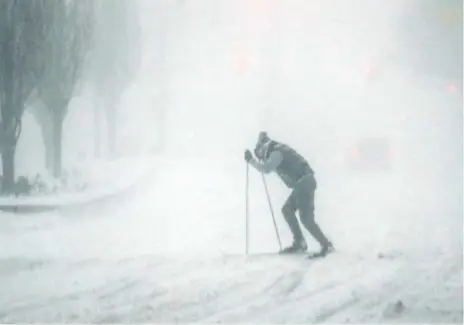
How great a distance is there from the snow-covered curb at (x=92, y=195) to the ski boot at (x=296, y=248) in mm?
620

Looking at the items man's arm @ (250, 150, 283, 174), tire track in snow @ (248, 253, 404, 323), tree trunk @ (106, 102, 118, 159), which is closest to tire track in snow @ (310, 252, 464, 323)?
tire track in snow @ (248, 253, 404, 323)

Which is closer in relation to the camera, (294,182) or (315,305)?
(315,305)

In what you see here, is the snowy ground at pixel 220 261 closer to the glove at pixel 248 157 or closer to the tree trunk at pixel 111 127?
the glove at pixel 248 157

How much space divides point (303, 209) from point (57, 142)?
100 centimetres

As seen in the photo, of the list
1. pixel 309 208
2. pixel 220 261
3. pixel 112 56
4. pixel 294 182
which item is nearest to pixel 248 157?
pixel 294 182

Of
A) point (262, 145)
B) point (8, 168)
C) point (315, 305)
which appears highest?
point (262, 145)

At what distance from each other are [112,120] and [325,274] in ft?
3.38

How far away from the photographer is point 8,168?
2.80m

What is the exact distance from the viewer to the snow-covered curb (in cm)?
279

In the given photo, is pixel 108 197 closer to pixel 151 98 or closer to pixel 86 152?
pixel 86 152

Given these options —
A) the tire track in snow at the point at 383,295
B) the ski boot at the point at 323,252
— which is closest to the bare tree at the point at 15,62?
the ski boot at the point at 323,252

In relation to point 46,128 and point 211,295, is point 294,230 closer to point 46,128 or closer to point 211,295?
point 211,295

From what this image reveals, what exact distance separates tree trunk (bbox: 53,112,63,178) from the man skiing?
73 centimetres

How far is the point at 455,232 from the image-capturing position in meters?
2.90
